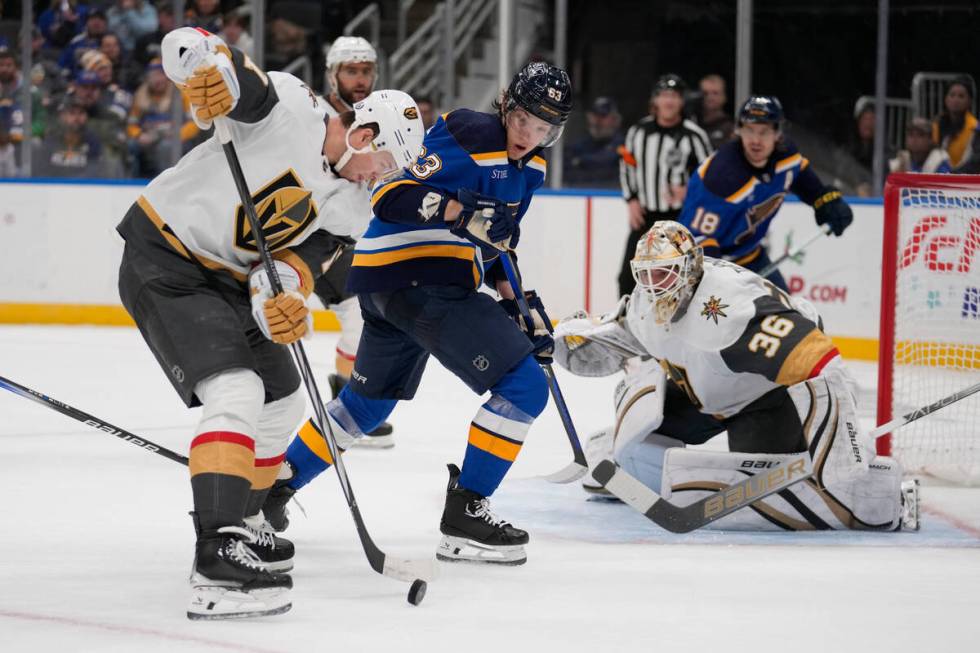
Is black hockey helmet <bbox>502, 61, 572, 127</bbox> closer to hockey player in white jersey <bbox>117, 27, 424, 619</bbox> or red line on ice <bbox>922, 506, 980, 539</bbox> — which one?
hockey player in white jersey <bbox>117, 27, 424, 619</bbox>

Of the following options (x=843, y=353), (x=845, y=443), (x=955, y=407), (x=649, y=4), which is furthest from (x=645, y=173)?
(x=845, y=443)

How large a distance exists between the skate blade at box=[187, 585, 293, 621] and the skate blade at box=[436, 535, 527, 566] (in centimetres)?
61

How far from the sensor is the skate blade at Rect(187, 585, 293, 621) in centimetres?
254

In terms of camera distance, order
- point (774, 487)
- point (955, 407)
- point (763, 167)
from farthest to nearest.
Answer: point (763, 167) < point (955, 407) < point (774, 487)

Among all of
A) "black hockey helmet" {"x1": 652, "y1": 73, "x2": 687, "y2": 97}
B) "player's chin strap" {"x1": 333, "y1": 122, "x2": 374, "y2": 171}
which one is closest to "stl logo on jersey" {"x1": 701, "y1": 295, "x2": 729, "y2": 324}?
"player's chin strap" {"x1": 333, "y1": 122, "x2": 374, "y2": 171}

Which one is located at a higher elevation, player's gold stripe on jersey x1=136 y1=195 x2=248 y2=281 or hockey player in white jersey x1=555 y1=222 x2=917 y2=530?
player's gold stripe on jersey x1=136 y1=195 x2=248 y2=281

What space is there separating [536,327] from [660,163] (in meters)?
3.30

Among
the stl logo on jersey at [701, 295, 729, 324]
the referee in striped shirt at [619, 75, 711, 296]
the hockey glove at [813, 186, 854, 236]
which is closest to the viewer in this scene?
the stl logo on jersey at [701, 295, 729, 324]

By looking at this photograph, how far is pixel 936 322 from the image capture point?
4441 millimetres

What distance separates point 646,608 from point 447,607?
36cm

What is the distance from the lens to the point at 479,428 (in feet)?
10.2

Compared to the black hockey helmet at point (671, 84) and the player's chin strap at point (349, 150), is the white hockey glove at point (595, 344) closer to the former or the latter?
the player's chin strap at point (349, 150)

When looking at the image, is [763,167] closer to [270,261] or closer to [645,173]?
[645,173]

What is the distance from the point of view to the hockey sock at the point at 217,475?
99.8 inches
